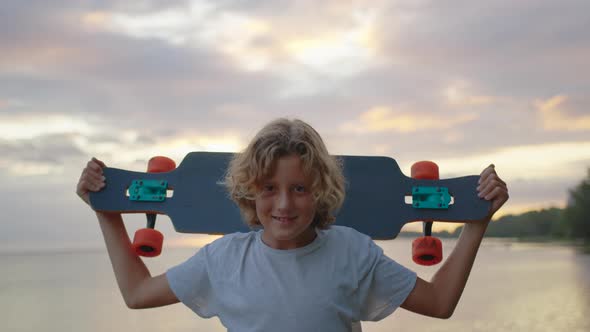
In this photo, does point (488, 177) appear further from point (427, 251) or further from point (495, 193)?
point (427, 251)

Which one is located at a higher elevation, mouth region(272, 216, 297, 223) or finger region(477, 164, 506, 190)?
finger region(477, 164, 506, 190)

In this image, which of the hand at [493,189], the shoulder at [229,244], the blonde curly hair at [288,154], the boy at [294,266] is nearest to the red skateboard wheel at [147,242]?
the boy at [294,266]

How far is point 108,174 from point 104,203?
0.32 feet

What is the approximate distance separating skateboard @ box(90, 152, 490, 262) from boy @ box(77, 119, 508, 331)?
24 cm

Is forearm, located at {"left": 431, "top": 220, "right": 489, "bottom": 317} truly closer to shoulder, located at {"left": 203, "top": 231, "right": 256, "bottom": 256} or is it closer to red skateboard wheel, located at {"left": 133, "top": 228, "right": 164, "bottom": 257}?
shoulder, located at {"left": 203, "top": 231, "right": 256, "bottom": 256}

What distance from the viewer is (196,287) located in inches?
65.1

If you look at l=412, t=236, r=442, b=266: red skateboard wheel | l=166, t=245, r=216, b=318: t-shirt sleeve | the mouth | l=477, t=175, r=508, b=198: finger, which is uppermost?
l=477, t=175, r=508, b=198: finger

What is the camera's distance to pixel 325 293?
1.54 m

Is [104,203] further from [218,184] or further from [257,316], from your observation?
[257,316]

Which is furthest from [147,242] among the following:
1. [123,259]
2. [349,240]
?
[349,240]

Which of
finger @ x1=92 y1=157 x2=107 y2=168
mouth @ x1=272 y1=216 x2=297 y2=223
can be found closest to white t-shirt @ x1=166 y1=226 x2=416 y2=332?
mouth @ x1=272 y1=216 x2=297 y2=223

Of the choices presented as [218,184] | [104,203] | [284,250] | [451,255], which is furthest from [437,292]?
[104,203]

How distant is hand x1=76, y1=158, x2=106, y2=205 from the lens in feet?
6.39

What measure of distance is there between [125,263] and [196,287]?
0.29 metres
